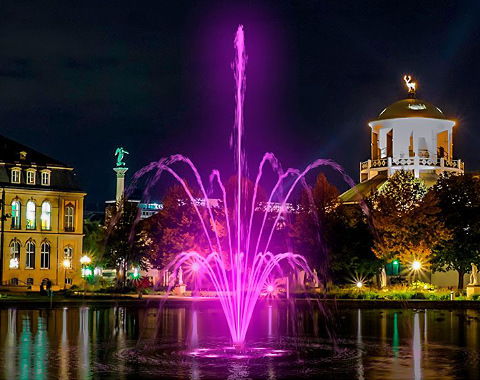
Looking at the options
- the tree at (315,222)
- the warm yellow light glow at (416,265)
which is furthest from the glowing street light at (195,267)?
the warm yellow light glow at (416,265)

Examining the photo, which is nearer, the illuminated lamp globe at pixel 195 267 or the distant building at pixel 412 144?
the illuminated lamp globe at pixel 195 267

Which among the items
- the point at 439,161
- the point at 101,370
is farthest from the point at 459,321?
the point at 439,161

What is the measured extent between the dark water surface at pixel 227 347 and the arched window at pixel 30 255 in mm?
41570

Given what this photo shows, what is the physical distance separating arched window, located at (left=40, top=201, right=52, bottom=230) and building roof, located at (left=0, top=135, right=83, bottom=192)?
1.73 m

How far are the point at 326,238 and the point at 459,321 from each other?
28257 millimetres

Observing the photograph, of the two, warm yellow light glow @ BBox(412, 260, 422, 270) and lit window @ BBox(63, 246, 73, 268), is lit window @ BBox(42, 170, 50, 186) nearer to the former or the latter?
lit window @ BBox(63, 246, 73, 268)

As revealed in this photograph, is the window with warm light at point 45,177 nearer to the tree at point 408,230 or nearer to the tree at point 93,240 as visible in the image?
the tree at point 93,240

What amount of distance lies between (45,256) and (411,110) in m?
38.8

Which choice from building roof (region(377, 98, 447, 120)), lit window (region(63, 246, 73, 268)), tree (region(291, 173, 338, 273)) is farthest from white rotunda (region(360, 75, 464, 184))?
lit window (region(63, 246, 73, 268))

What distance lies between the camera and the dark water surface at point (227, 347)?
24.4 metres

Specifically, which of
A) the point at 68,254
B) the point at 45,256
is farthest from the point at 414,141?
the point at 45,256

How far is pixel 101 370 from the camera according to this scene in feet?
80.7

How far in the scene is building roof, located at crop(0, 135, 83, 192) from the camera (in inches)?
3514

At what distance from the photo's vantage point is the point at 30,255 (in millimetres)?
89750
